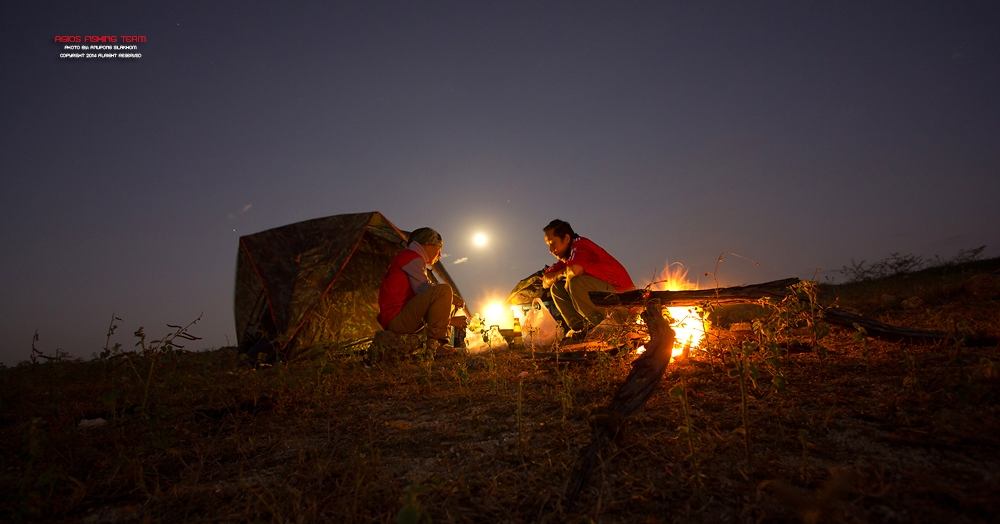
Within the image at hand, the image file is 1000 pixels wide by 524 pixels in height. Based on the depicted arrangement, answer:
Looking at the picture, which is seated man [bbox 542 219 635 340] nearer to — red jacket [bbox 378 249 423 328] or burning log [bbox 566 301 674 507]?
red jacket [bbox 378 249 423 328]

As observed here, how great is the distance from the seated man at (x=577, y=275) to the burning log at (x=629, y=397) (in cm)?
239

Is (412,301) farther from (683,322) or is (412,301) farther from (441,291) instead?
(683,322)

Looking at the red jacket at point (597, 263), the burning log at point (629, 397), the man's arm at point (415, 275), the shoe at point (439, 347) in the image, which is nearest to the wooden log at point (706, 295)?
the burning log at point (629, 397)

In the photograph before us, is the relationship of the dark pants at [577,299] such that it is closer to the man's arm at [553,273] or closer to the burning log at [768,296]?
the man's arm at [553,273]

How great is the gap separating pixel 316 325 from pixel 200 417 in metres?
3.19

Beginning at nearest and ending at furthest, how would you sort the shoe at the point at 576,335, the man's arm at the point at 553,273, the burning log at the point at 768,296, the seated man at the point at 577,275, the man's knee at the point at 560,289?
the burning log at the point at 768,296 < the seated man at the point at 577,275 < the shoe at the point at 576,335 < the man's arm at the point at 553,273 < the man's knee at the point at 560,289

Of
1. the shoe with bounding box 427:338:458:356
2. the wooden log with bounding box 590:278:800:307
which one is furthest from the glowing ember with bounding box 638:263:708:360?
the shoe with bounding box 427:338:458:356

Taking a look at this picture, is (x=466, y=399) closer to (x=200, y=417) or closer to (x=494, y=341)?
(x=200, y=417)

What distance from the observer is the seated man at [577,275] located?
19.3 feet

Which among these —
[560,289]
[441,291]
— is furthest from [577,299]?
[441,291]

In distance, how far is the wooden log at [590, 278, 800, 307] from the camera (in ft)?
11.3

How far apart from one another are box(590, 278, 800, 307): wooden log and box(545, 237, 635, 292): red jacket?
1.99 meters

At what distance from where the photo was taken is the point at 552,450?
7.05 ft

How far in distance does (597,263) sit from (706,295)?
7.60 ft
